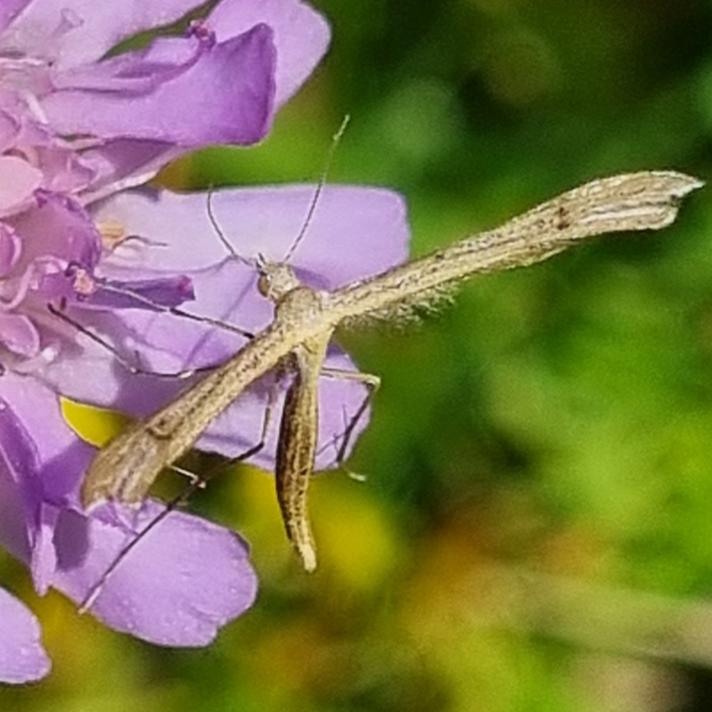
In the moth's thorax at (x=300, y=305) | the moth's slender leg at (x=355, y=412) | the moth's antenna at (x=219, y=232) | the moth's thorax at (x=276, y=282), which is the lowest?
the moth's slender leg at (x=355, y=412)

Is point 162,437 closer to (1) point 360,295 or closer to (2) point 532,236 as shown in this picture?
(1) point 360,295

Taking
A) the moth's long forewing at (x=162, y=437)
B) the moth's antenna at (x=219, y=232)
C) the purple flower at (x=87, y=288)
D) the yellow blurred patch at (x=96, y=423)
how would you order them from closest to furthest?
the moth's long forewing at (x=162, y=437) → the purple flower at (x=87, y=288) → the moth's antenna at (x=219, y=232) → the yellow blurred patch at (x=96, y=423)

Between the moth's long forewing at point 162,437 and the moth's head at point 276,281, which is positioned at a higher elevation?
the moth's head at point 276,281

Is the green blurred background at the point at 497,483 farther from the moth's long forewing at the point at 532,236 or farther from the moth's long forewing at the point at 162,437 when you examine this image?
the moth's long forewing at the point at 162,437

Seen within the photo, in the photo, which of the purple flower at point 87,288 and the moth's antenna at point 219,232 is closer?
the purple flower at point 87,288

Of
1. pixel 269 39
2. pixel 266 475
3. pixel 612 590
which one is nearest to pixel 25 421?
pixel 269 39

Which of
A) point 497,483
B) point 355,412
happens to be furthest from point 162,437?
point 497,483

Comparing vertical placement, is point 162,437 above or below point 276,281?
below

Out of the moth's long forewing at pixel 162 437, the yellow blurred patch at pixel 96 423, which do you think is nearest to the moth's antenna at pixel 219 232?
the moth's long forewing at pixel 162 437
